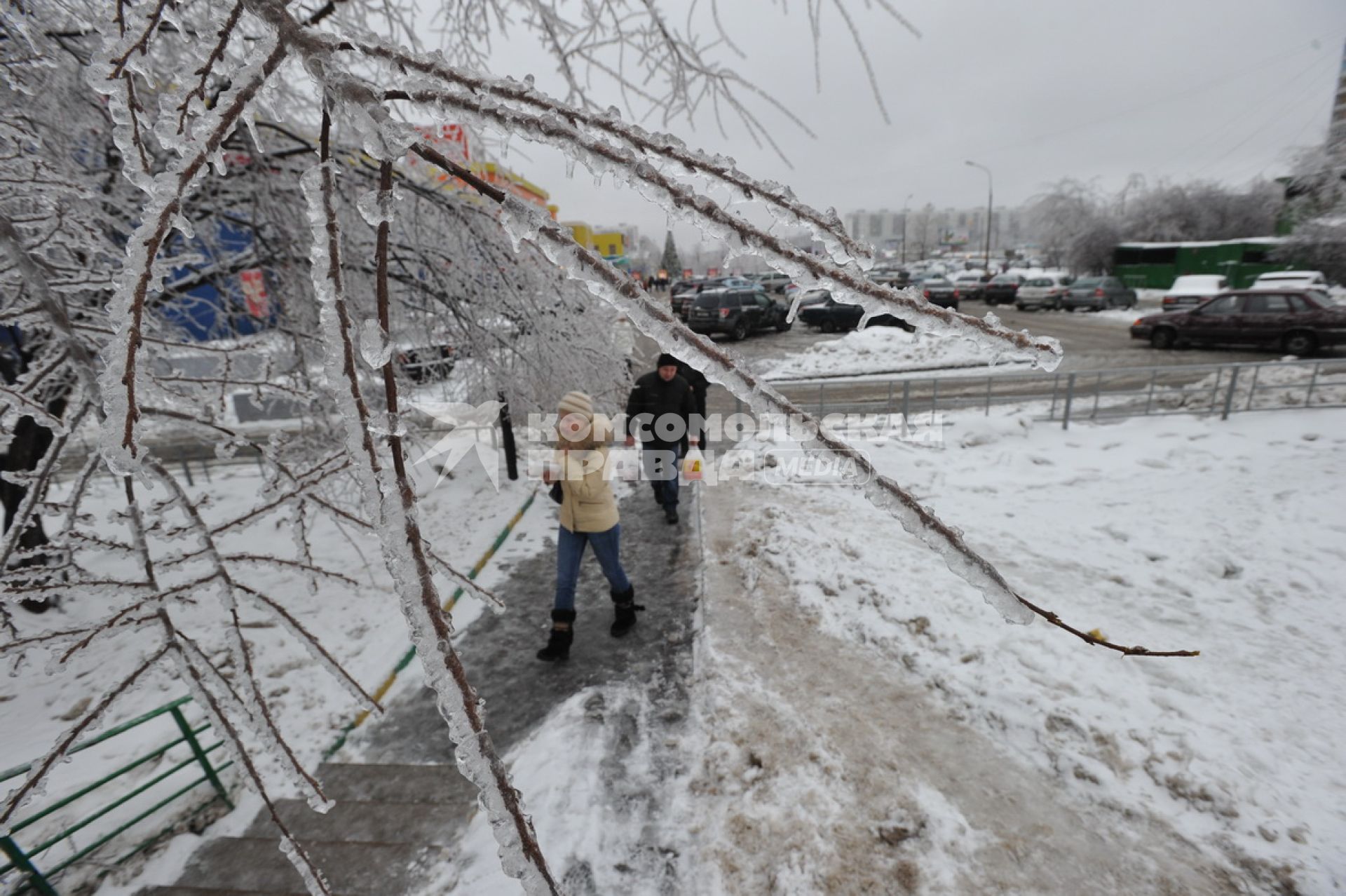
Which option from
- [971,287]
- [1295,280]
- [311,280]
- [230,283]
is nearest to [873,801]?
[311,280]

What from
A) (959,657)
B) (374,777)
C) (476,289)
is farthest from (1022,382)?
(374,777)

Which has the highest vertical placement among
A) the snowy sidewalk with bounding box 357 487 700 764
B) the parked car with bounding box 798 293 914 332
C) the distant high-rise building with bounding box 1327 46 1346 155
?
the distant high-rise building with bounding box 1327 46 1346 155

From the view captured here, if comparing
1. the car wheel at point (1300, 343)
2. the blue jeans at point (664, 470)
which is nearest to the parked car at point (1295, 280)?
the car wheel at point (1300, 343)

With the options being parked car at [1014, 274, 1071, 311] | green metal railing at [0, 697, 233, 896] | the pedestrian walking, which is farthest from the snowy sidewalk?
parked car at [1014, 274, 1071, 311]

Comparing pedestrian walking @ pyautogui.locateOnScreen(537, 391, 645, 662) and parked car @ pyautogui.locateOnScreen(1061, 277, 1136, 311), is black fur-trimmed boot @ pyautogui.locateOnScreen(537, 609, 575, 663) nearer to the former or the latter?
pedestrian walking @ pyautogui.locateOnScreen(537, 391, 645, 662)

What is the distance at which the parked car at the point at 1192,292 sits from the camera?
18.6 metres

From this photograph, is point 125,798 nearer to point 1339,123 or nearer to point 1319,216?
point 1319,216

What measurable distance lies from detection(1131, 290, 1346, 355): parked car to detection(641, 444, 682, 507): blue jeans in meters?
14.7

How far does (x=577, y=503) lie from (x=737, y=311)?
1574 cm

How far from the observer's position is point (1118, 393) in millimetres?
9367

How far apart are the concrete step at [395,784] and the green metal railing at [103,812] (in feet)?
1.74

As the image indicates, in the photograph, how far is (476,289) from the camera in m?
4.14

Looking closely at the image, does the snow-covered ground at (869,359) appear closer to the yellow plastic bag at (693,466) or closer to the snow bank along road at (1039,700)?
the yellow plastic bag at (693,466)

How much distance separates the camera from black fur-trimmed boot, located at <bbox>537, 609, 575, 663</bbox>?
407 centimetres
